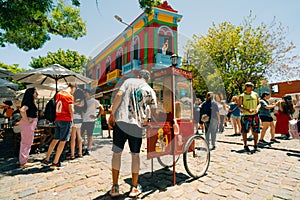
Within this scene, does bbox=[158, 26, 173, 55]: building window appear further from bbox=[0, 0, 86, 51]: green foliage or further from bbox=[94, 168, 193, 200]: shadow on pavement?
bbox=[94, 168, 193, 200]: shadow on pavement

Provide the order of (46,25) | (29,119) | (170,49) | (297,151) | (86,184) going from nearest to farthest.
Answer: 1. (86,184)
2. (29,119)
3. (297,151)
4. (46,25)
5. (170,49)

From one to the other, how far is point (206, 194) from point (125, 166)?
6.51 ft

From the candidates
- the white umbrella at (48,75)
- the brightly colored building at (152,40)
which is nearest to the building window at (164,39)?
the brightly colored building at (152,40)

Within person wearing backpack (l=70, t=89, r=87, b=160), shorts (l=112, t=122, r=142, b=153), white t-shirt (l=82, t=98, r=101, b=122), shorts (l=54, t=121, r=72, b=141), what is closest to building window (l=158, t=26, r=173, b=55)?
white t-shirt (l=82, t=98, r=101, b=122)

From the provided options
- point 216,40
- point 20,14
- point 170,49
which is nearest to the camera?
point 20,14

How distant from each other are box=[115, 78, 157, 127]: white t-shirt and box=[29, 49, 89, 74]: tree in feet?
85.4

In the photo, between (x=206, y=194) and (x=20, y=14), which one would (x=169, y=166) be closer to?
(x=206, y=194)

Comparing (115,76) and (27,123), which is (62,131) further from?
(115,76)

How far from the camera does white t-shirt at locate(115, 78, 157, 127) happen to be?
8.32ft

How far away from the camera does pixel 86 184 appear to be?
118 inches

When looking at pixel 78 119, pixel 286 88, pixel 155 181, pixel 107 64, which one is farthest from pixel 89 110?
pixel 286 88

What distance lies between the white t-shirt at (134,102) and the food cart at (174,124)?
14.1 inches

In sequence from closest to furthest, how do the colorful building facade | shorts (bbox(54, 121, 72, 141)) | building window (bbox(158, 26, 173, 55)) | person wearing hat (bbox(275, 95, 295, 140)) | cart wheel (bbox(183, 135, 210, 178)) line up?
1. cart wheel (bbox(183, 135, 210, 178))
2. shorts (bbox(54, 121, 72, 141))
3. person wearing hat (bbox(275, 95, 295, 140))
4. building window (bbox(158, 26, 173, 55))
5. the colorful building facade

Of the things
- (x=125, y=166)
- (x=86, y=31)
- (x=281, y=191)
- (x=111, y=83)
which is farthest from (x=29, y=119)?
(x=111, y=83)
